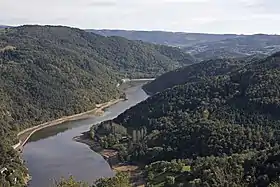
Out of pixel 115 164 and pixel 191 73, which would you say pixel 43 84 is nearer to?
pixel 191 73

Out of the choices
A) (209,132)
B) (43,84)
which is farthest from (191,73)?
(209,132)

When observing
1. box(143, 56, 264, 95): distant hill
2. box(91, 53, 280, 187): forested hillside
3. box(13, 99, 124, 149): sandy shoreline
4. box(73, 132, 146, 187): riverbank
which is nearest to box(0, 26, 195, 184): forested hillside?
box(13, 99, 124, 149): sandy shoreline

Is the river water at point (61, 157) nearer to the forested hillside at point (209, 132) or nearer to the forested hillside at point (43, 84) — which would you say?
the forested hillside at point (209, 132)

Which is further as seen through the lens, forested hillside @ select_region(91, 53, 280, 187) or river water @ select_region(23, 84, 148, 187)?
river water @ select_region(23, 84, 148, 187)

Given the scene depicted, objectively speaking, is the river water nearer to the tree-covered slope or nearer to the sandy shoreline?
the sandy shoreline

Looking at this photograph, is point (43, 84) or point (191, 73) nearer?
point (43, 84)

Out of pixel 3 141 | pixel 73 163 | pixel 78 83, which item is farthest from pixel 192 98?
pixel 78 83
